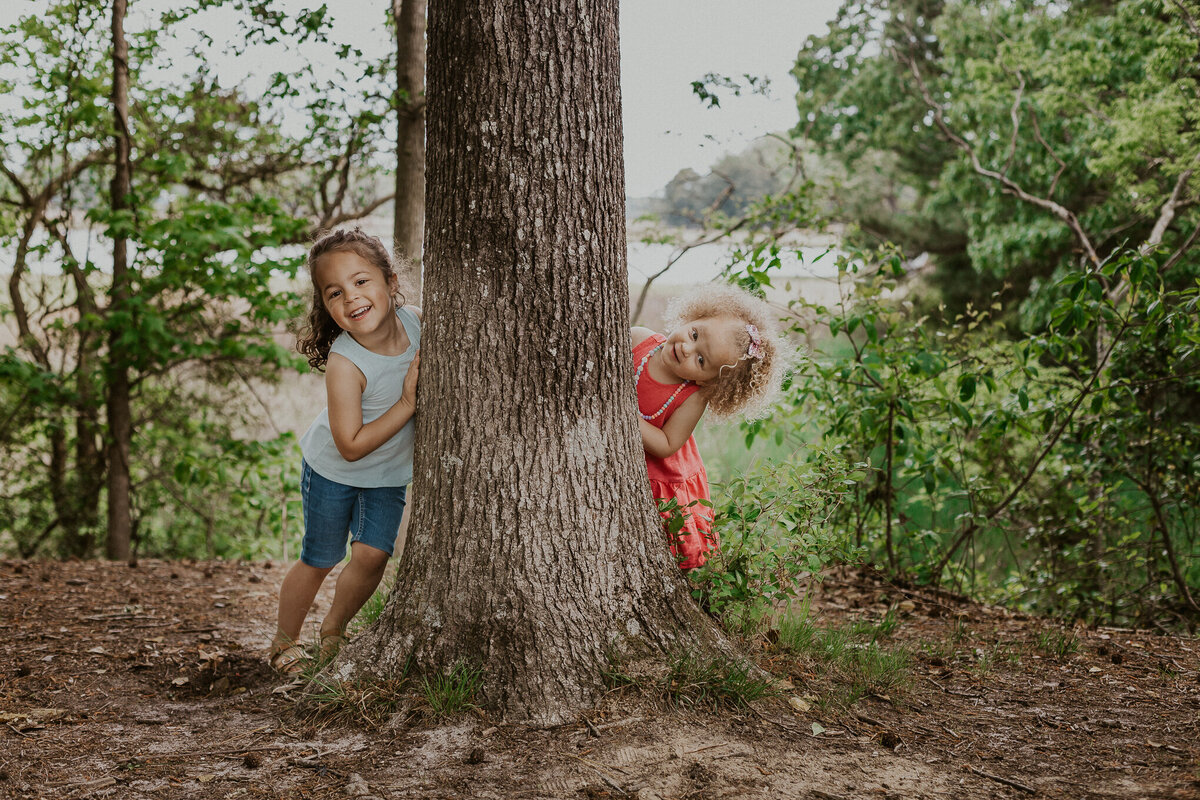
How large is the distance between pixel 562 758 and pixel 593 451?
839mm

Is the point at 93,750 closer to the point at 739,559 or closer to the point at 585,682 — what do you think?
the point at 585,682

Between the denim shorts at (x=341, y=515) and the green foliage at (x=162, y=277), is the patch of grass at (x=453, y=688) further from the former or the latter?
the green foliage at (x=162, y=277)

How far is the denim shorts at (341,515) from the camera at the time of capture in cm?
306

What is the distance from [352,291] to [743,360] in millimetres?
1402

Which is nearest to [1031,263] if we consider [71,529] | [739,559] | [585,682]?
[739,559]

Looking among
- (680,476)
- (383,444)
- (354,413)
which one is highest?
(354,413)

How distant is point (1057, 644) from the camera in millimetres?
3355

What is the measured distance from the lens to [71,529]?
7441 mm

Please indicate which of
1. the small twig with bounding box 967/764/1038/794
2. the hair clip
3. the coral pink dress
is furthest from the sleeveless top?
the small twig with bounding box 967/764/1038/794

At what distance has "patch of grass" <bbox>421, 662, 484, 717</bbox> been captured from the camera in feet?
7.52

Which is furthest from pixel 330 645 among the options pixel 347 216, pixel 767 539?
pixel 347 216

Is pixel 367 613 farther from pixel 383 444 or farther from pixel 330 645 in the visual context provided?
pixel 383 444

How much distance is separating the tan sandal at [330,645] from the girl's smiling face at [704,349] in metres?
1.49

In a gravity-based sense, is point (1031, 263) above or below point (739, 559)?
above
